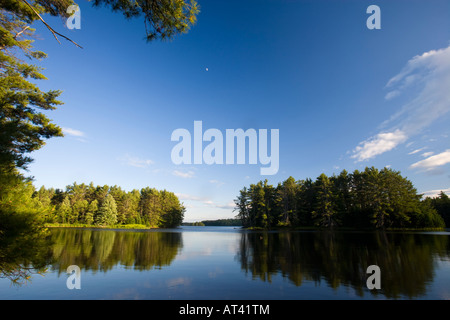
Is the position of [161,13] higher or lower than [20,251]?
higher

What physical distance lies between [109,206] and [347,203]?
3169 inches

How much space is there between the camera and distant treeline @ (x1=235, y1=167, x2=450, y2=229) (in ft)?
167

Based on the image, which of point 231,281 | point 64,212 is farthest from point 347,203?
point 64,212

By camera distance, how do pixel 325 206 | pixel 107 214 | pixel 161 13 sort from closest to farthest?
pixel 161 13 < pixel 325 206 < pixel 107 214

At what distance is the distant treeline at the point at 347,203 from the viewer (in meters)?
50.9

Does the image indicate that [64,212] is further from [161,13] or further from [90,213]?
[161,13]

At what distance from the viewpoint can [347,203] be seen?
2392 inches

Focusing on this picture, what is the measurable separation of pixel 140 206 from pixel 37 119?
80479 millimetres

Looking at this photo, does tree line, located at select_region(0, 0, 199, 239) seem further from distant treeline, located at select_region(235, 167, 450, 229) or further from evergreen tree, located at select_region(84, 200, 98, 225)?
evergreen tree, located at select_region(84, 200, 98, 225)

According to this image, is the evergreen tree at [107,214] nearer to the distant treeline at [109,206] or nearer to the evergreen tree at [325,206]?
the distant treeline at [109,206]

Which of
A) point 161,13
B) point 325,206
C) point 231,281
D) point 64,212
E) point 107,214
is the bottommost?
point 107,214
